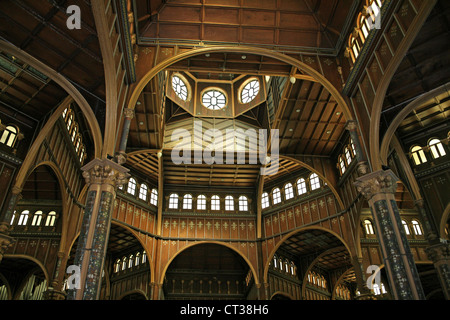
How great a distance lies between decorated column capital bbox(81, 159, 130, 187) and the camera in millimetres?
13797

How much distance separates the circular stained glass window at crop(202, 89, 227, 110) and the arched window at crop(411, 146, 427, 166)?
15.6 meters

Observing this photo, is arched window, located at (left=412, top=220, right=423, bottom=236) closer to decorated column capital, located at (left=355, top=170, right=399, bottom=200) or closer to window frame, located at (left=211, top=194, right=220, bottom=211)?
decorated column capital, located at (left=355, top=170, right=399, bottom=200)

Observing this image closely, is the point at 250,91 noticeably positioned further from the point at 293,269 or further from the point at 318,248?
the point at 293,269

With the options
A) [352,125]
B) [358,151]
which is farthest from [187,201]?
[358,151]

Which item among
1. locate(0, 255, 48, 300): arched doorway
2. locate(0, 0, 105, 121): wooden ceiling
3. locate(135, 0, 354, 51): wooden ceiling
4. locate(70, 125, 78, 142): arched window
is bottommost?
locate(0, 255, 48, 300): arched doorway

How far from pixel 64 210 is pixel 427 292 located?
3012cm

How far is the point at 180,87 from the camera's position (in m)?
29.9

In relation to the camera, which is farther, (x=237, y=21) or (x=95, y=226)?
(x=237, y=21)

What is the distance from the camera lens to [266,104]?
92.5ft

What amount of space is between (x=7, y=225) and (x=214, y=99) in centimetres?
1913

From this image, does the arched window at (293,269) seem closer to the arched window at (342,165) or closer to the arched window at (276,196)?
the arched window at (276,196)

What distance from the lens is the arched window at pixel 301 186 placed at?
30.1m

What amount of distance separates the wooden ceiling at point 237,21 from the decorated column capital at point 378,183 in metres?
8.20

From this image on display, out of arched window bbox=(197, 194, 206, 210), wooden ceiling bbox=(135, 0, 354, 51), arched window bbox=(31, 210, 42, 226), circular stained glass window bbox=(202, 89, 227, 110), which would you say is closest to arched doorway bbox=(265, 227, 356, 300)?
arched window bbox=(197, 194, 206, 210)
